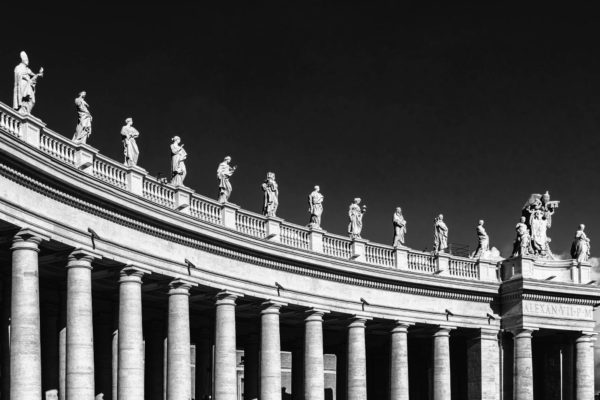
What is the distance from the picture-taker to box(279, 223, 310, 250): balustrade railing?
73750mm

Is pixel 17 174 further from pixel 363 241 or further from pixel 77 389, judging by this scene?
pixel 363 241

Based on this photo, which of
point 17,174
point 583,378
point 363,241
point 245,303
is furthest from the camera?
point 583,378

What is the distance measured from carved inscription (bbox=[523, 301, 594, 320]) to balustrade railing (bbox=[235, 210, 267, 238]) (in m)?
23.4

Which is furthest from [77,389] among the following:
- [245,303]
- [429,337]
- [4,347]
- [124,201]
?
[429,337]

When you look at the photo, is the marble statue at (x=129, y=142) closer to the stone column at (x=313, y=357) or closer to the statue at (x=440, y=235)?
the stone column at (x=313, y=357)

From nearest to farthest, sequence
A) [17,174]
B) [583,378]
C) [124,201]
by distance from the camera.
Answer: [17,174] → [124,201] → [583,378]

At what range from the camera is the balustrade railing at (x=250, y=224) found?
69.8 meters

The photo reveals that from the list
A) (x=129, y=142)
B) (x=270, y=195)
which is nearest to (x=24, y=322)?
(x=129, y=142)

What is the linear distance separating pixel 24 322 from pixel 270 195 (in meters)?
26.8

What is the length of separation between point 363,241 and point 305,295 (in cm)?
806

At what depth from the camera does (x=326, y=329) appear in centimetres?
8475

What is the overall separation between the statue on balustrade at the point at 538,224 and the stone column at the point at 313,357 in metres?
23.0

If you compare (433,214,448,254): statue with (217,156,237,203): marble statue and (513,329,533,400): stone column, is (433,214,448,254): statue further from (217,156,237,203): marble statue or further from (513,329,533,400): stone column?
(217,156,237,203): marble statue

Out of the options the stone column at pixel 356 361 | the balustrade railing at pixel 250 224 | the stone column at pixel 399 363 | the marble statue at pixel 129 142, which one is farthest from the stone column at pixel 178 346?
→ the stone column at pixel 399 363
